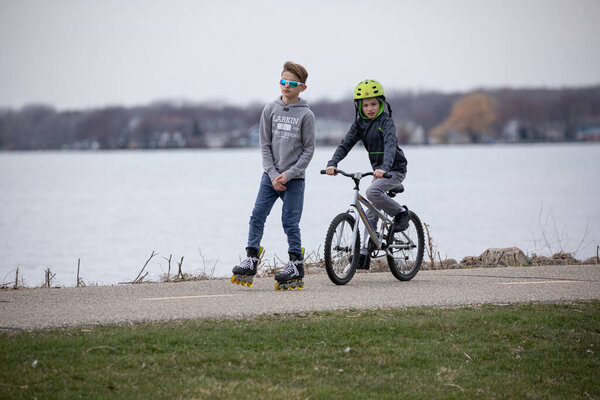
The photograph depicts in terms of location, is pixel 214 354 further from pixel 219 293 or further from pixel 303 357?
pixel 219 293

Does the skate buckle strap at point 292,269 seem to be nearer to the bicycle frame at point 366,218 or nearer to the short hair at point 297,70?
the bicycle frame at point 366,218

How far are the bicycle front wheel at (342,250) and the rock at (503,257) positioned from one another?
10.1ft

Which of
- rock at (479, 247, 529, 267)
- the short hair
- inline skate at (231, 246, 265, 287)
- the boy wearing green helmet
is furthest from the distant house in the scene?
inline skate at (231, 246, 265, 287)

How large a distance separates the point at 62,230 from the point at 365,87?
2661 cm

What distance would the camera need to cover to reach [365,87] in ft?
28.8

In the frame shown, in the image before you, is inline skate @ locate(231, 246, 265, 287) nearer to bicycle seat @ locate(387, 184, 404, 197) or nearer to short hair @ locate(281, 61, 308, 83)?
bicycle seat @ locate(387, 184, 404, 197)

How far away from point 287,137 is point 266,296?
5.24 ft

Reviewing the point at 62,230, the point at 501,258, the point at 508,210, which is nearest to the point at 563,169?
the point at 508,210

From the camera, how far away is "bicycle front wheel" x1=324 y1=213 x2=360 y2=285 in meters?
8.50

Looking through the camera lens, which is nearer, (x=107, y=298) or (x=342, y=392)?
(x=342, y=392)

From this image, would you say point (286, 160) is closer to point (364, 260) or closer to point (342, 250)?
point (342, 250)

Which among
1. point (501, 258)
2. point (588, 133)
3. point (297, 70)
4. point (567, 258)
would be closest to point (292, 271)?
point (297, 70)

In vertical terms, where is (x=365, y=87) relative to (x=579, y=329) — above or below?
above

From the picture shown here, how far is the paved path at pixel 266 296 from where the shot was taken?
6.93 meters
